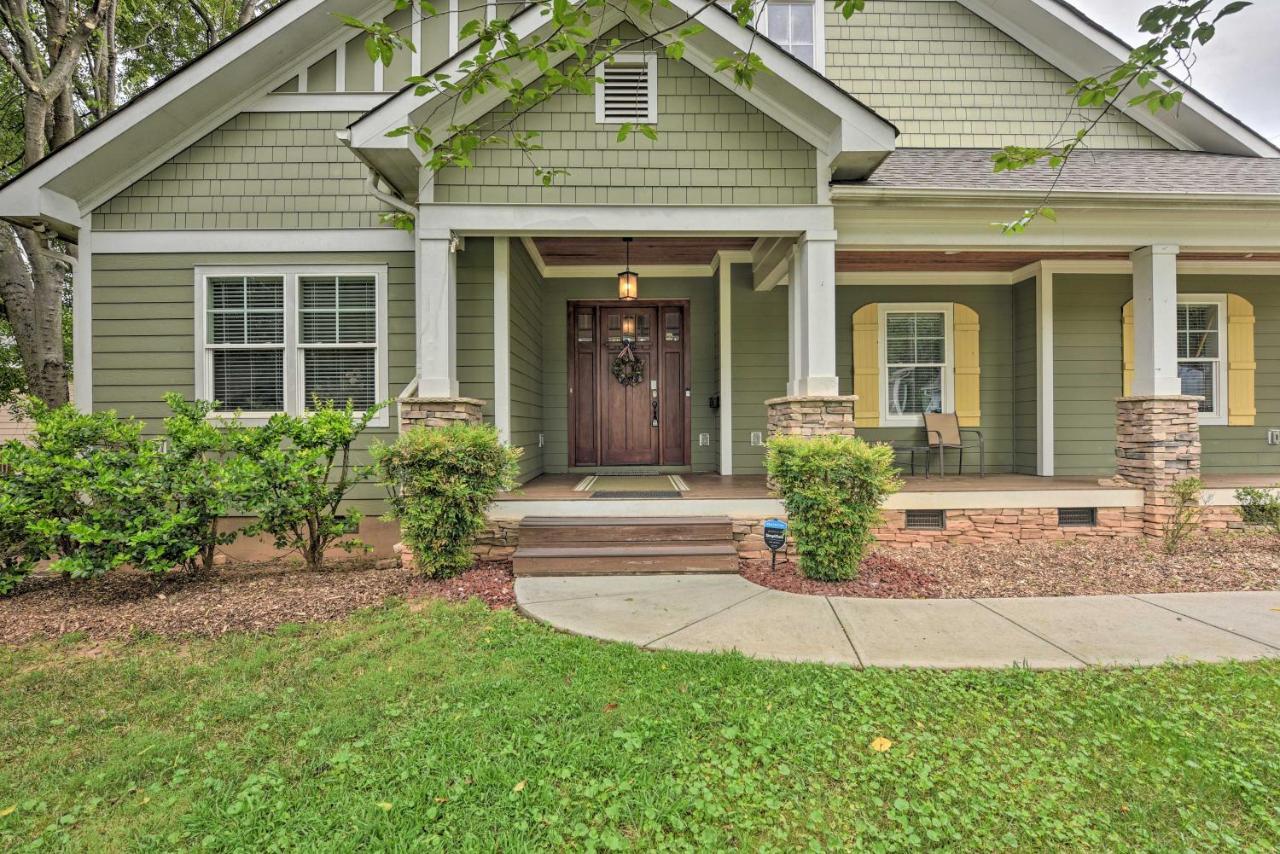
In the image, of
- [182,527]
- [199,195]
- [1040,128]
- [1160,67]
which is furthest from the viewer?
[1040,128]

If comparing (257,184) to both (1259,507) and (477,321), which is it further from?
(1259,507)

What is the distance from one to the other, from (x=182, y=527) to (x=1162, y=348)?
8536 mm

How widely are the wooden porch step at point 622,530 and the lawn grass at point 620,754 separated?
166cm

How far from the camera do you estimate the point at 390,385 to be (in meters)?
5.65

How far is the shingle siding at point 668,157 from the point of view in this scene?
486cm

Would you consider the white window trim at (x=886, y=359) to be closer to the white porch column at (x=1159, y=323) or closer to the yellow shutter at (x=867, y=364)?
the yellow shutter at (x=867, y=364)

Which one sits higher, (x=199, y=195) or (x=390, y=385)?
(x=199, y=195)

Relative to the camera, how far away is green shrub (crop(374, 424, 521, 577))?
423 centimetres

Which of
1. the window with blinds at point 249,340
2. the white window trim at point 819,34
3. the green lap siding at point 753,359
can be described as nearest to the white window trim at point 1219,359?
the green lap siding at point 753,359

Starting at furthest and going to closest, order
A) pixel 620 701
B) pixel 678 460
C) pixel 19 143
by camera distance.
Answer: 1. pixel 19 143
2. pixel 678 460
3. pixel 620 701

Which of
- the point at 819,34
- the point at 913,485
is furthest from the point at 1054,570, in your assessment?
the point at 819,34

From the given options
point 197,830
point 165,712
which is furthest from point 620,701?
point 165,712

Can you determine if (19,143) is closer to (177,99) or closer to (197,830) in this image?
(177,99)

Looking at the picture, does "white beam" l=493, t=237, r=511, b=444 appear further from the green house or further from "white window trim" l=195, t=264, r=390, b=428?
"white window trim" l=195, t=264, r=390, b=428
